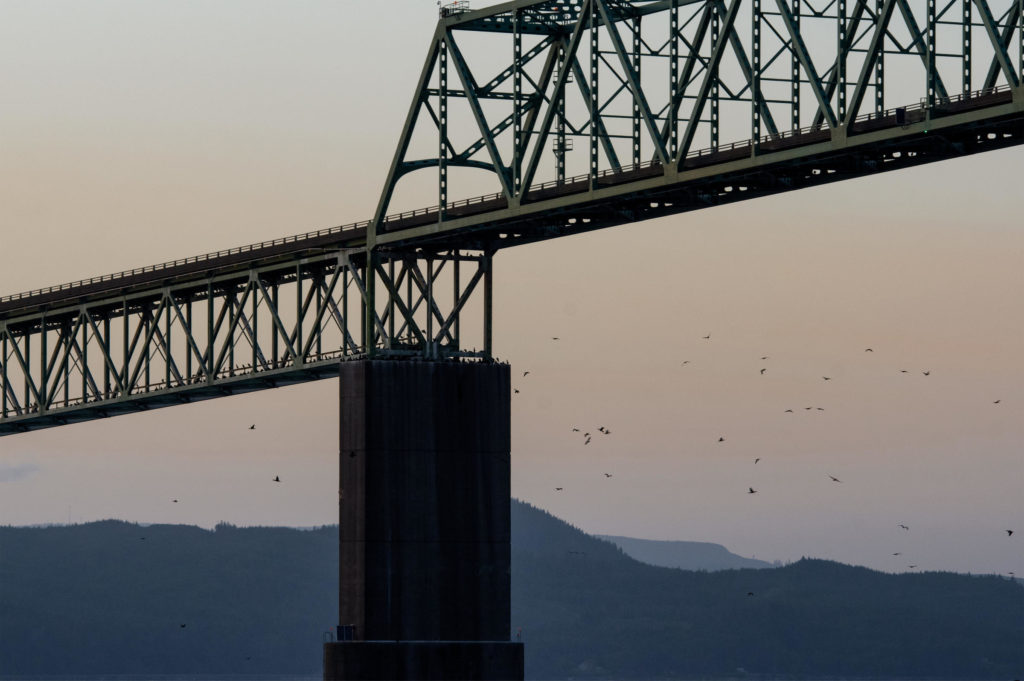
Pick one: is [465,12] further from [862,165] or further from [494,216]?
[862,165]

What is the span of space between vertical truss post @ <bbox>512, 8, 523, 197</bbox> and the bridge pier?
37.7 ft

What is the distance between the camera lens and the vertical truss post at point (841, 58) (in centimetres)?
10162

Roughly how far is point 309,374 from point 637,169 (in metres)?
28.3

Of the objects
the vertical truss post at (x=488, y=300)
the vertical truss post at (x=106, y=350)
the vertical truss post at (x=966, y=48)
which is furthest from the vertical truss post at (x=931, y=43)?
the vertical truss post at (x=106, y=350)

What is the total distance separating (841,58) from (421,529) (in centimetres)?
3611

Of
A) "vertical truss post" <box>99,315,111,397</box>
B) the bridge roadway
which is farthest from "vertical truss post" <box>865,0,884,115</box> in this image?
"vertical truss post" <box>99,315,111,397</box>

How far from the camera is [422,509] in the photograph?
12488 cm

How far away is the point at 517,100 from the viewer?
4828 inches

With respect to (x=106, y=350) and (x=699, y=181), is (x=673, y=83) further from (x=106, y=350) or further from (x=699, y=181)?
(x=106, y=350)

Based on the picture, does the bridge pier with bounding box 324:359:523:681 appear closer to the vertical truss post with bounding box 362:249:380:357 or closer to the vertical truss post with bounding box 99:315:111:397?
the vertical truss post with bounding box 362:249:380:357

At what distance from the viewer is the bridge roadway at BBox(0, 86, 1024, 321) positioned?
100 metres

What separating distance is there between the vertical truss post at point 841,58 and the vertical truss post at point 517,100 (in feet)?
71.2

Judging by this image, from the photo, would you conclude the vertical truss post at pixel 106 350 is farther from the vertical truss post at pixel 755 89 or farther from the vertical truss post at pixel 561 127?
the vertical truss post at pixel 755 89

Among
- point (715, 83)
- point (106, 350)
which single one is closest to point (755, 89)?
point (715, 83)
